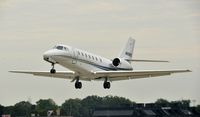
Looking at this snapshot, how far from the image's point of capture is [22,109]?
14700 centimetres

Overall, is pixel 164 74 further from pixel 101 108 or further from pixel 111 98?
pixel 111 98

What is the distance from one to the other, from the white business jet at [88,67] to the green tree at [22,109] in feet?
140

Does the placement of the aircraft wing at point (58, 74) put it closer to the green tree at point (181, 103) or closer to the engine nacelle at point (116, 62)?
the engine nacelle at point (116, 62)

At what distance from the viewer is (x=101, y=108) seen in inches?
5025

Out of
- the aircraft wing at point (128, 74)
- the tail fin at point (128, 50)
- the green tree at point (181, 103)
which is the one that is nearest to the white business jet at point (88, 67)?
the aircraft wing at point (128, 74)

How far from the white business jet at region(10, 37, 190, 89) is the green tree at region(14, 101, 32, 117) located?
140 feet

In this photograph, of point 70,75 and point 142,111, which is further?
point 142,111

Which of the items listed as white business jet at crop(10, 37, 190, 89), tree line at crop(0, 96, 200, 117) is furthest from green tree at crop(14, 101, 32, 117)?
white business jet at crop(10, 37, 190, 89)

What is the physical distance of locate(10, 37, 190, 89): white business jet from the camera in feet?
304

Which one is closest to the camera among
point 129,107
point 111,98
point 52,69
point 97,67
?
point 52,69

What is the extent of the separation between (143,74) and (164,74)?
7.22ft

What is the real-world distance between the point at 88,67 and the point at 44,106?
63.7m

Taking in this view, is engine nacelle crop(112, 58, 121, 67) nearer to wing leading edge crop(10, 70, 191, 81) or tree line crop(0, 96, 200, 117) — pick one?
wing leading edge crop(10, 70, 191, 81)

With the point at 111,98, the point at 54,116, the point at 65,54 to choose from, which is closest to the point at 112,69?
the point at 65,54
